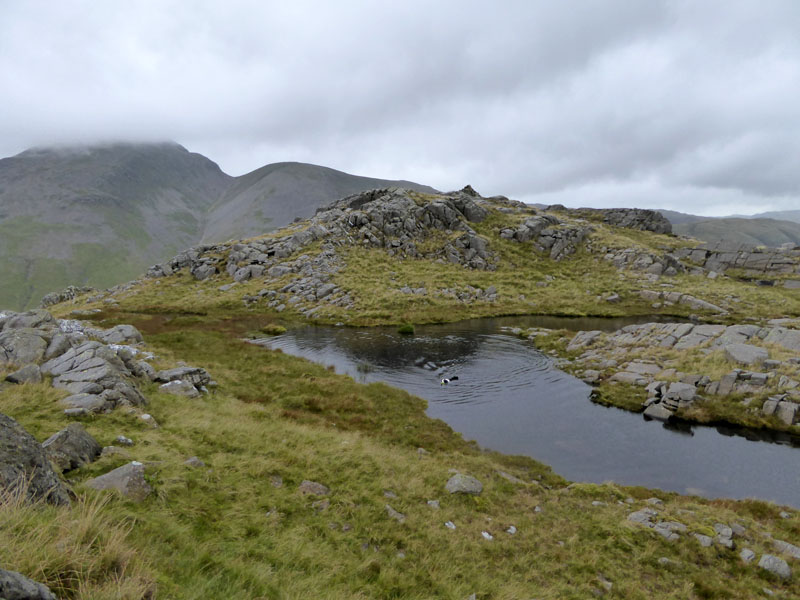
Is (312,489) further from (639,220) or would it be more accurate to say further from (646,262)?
(639,220)

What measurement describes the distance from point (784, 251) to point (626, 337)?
78472 mm

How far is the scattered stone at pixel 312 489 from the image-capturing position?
37.2 ft

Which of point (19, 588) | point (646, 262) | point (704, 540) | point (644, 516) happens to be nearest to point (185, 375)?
point (19, 588)

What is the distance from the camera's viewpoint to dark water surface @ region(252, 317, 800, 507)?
56.2 feet

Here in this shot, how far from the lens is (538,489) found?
14859 millimetres

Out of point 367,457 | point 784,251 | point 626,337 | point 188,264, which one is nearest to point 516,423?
point 367,457

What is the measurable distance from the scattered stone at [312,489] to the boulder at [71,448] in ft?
18.4

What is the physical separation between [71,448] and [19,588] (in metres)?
7.42

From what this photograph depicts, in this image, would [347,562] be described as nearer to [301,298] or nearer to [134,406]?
[134,406]

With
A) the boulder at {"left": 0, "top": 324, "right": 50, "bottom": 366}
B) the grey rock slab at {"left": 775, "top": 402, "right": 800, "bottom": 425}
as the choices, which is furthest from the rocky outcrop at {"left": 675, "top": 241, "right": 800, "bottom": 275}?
the boulder at {"left": 0, "top": 324, "right": 50, "bottom": 366}

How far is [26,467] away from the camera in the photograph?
255 inches

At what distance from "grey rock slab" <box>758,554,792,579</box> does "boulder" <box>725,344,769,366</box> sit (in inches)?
746


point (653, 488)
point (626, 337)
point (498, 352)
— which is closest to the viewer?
point (653, 488)

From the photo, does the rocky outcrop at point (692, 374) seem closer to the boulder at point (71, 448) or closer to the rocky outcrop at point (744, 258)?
the boulder at point (71, 448)
